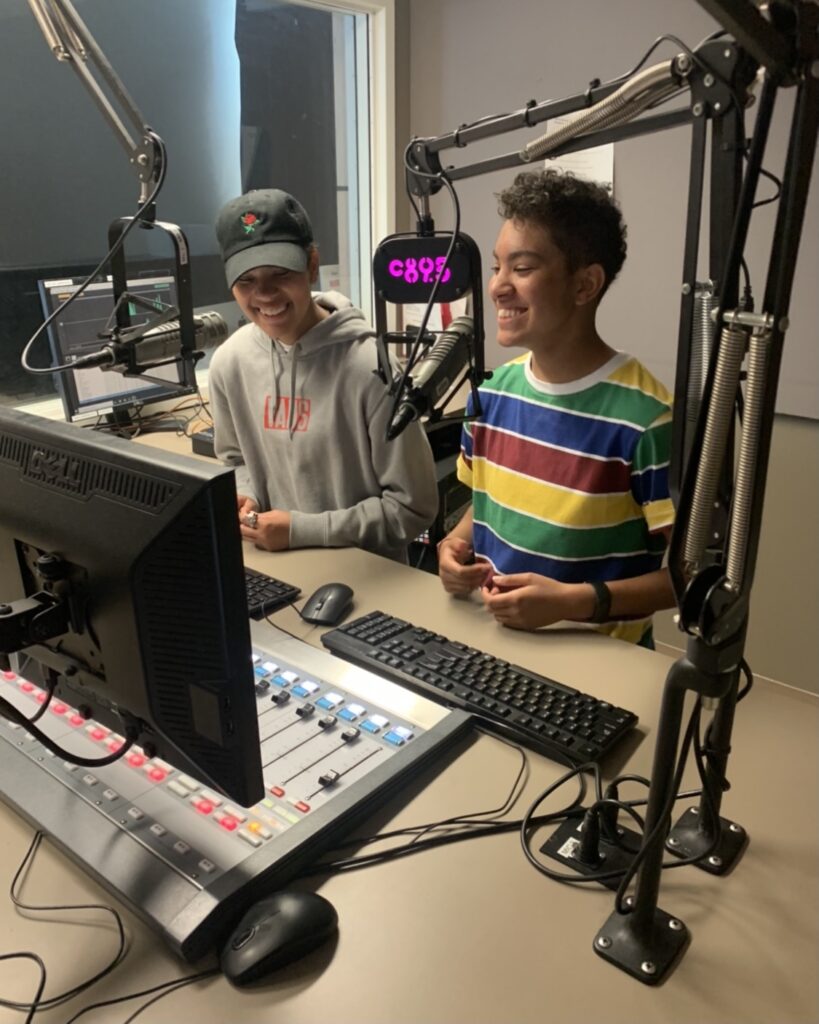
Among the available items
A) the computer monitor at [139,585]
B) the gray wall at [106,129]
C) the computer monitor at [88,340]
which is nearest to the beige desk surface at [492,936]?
the computer monitor at [139,585]

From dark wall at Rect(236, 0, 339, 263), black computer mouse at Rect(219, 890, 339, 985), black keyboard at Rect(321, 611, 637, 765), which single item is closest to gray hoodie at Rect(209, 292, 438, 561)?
black keyboard at Rect(321, 611, 637, 765)

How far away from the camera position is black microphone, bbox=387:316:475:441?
854mm

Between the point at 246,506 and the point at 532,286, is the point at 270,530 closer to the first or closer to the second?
the point at 246,506

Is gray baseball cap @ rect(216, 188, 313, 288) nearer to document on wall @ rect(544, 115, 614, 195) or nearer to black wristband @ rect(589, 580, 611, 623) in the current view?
black wristband @ rect(589, 580, 611, 623)

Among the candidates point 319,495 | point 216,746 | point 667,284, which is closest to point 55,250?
point 319,495

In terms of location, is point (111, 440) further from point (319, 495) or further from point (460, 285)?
point (319, 495)

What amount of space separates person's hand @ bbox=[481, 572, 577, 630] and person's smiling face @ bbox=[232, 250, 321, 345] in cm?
74

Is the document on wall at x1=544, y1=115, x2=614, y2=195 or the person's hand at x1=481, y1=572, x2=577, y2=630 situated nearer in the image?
the person's hand at x1=481, y1=572, x2=577, y2=630

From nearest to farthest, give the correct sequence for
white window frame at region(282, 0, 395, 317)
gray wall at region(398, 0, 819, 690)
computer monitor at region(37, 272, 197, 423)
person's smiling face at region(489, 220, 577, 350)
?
person's smiling face at region(489, 220, 577, 350) → computer monitor at region(37, 272, 197, 423) → gray wall at region(398, 0, 819, 690) → white window frame at region(282, 0, 395, 317)

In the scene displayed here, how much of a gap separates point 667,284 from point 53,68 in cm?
175

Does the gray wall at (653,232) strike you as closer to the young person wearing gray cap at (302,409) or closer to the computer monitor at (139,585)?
the young person wearing gray cap at (302,409)

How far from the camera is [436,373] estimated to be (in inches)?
34.3

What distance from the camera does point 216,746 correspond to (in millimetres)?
713

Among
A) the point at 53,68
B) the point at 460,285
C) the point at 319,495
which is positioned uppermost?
the point at 53,68
